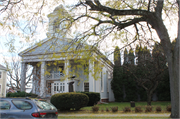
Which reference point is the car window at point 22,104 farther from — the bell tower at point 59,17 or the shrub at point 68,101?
the shrub at point 68,101

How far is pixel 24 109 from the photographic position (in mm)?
6590

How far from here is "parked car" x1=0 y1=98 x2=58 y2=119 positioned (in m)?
6.42

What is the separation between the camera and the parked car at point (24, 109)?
6.42 m

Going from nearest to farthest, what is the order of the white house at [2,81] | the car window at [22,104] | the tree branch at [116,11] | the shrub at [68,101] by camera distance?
the car window at [22,104], the tree branch at [116,11], the shrub at [68,101], the white house at [2,81]

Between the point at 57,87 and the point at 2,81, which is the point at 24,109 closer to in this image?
the point at 57,87

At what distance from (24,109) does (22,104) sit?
298mm

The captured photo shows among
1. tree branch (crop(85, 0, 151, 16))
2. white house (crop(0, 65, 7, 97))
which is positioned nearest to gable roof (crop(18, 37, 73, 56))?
tree branch (crop(85, 0, 151, 16))

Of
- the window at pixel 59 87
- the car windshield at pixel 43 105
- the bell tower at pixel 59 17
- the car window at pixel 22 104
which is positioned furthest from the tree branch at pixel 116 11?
the window at pixel 59 87

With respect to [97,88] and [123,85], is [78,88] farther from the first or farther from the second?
[123,85]

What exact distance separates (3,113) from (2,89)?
1162 inches

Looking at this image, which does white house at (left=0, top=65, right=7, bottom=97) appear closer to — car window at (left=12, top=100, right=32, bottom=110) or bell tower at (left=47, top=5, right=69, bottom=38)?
bell tower at (left=47, top=5, right=69, bottom=38)

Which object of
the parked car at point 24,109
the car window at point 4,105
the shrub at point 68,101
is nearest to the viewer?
the parked car at point 24,109

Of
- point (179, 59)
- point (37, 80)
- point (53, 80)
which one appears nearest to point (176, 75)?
point (179, 59)

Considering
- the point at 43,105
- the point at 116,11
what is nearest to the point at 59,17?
the point at 116,11
